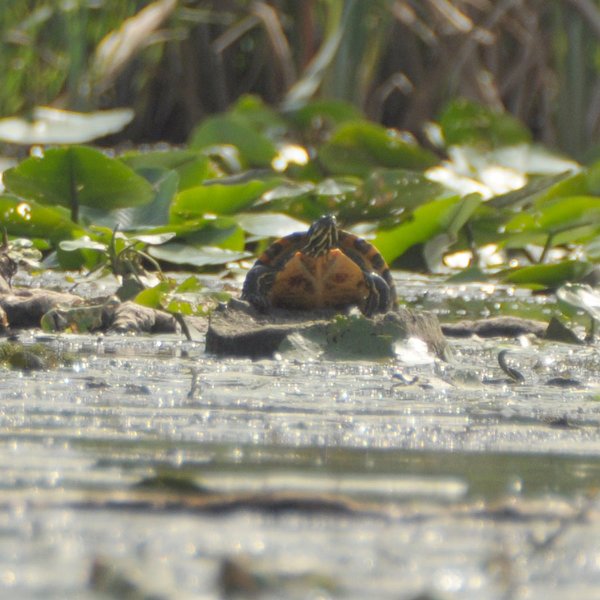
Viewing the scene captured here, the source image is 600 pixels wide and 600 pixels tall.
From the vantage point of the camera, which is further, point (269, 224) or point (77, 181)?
point (269, 224)

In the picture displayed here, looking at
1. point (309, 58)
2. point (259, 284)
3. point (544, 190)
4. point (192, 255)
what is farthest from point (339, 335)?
point (309, 58)

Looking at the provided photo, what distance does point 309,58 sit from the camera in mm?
7844

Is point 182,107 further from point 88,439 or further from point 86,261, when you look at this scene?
point 88,439

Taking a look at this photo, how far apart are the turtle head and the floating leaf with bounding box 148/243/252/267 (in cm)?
39

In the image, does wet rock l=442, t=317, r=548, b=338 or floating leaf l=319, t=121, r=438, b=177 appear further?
floating leaf l=319, t=121, r=438, b=177

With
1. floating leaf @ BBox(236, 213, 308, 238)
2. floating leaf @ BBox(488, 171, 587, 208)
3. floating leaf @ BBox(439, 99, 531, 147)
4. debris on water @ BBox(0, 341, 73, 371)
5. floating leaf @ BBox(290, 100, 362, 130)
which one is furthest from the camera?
floating leaf @ BBox(290, 100, 362, 130)

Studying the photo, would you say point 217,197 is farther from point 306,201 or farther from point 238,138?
point 238,138

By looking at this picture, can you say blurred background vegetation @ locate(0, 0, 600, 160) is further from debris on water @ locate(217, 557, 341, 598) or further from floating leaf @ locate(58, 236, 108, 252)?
debris on water @ locate(217, 557, 341, 598)

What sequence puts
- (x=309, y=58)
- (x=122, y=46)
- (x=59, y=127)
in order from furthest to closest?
(x=309, y=58)
(x=122, y=46)
(x=59, y=127)

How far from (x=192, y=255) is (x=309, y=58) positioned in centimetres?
371

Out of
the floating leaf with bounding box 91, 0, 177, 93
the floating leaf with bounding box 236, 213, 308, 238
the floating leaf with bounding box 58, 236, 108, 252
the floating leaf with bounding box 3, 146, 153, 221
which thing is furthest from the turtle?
the floating leaf with bounding box 91, 0, 177, 93

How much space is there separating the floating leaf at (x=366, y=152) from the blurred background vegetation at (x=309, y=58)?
0.82m

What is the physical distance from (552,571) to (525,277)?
322 centimetres

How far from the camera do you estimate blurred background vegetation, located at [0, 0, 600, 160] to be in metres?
7.06
